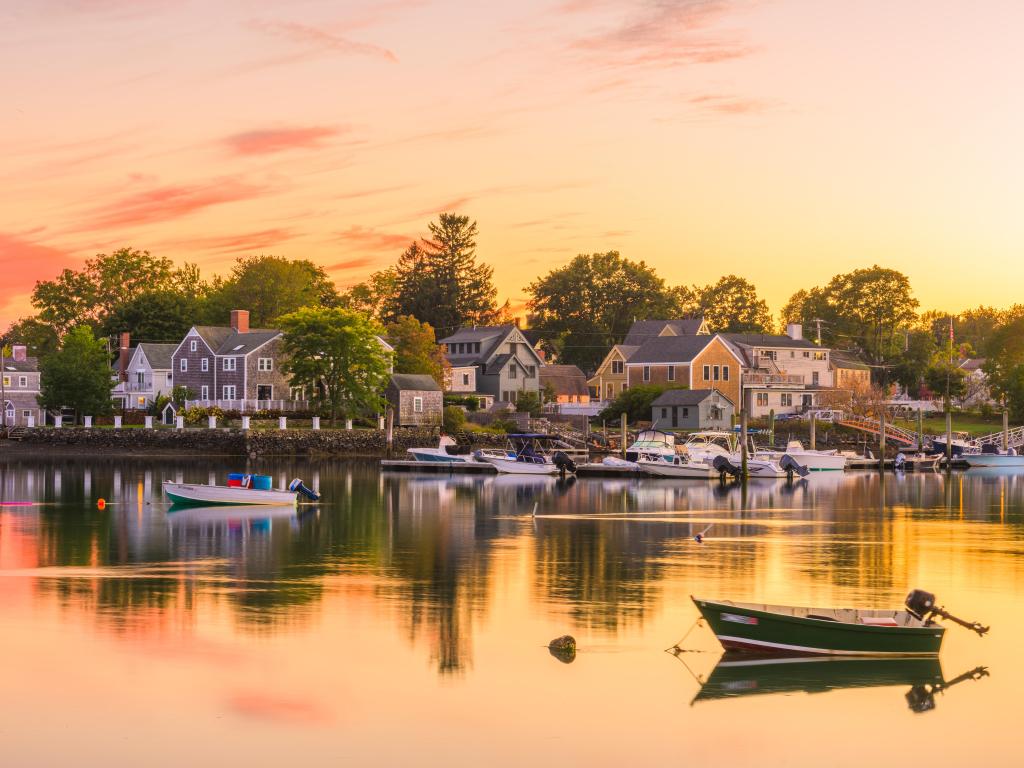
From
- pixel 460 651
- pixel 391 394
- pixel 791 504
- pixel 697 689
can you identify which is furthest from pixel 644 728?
pixel 391 394

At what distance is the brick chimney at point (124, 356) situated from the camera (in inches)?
5281

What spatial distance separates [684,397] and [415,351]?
3092 centimetres

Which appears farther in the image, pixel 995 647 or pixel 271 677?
pixel 995 647

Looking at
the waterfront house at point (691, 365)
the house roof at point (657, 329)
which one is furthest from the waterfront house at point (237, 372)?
the house roof at point (657, 329)

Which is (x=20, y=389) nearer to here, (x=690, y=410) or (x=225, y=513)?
(x=690, y=410)

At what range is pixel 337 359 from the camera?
378 feet

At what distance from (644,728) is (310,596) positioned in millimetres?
15568

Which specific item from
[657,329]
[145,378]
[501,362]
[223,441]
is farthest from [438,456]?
[657,329]

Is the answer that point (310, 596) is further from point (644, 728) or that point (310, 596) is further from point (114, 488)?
point (114, 488)

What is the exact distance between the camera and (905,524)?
59.6 metres

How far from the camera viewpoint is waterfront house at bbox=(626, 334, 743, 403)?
13225 centimetres

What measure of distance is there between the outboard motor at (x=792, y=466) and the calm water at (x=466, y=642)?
31.5 metres

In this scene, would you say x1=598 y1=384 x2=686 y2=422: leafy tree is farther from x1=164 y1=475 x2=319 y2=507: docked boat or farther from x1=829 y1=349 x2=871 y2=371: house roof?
x1=164 y1=475 x2=319 y2=507: docked boat

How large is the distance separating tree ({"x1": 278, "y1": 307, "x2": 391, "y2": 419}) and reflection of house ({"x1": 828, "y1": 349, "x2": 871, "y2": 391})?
52479 mm
